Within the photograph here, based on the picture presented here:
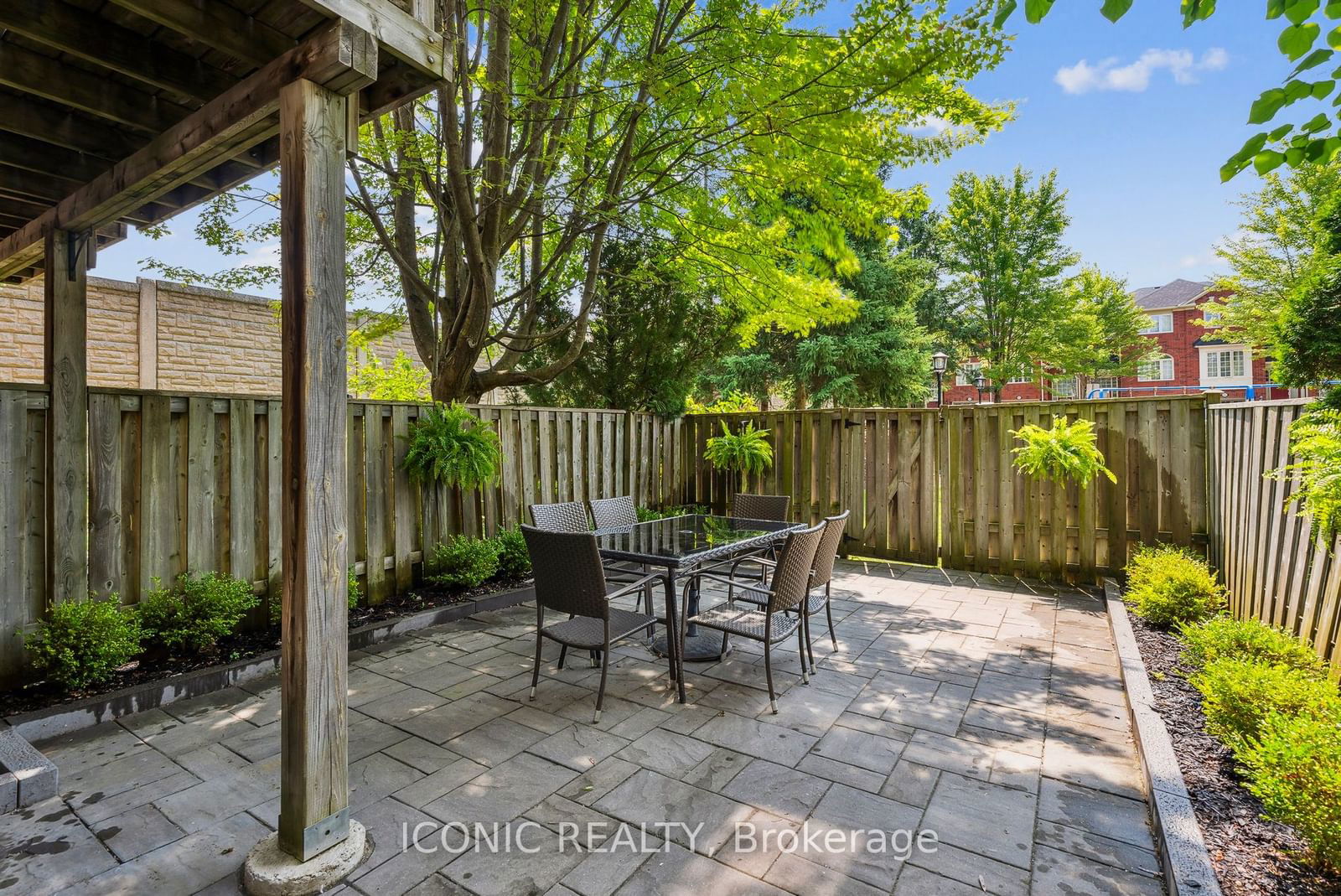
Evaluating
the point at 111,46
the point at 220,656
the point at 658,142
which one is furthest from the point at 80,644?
the point at 658,142

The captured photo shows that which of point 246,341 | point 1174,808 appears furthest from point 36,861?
point 246,341

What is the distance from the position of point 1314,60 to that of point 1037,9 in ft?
2.41

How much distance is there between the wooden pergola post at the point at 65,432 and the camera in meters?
3.14

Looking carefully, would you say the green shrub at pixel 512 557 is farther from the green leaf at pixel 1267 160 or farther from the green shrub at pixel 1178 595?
the green leaf at pixel 1267 160

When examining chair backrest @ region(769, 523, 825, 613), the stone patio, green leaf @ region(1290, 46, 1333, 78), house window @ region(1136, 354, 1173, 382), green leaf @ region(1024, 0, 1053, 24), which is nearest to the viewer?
green leaf @ region(1290, 46, 1333, 78)

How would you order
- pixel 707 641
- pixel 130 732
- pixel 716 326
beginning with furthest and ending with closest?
pixel 716 326 → pixel 707 641 → pixel 130 732

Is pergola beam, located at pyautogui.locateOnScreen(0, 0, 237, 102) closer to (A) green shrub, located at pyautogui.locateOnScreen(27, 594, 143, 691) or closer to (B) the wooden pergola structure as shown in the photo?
(B) the wooden pergola structure

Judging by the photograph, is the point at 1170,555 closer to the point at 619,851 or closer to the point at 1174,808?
the point at 1174,808

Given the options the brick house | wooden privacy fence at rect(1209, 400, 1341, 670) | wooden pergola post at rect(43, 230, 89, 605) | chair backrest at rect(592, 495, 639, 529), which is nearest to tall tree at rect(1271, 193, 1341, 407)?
wooden privacy fence at rect(1209, 400, 1341, 670)

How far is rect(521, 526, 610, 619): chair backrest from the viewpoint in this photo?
290cm

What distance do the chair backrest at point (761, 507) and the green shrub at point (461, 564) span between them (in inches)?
84.0

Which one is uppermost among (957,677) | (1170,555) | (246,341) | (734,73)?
(734,73)

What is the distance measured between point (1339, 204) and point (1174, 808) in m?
5.14

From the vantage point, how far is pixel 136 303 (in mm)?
6863
